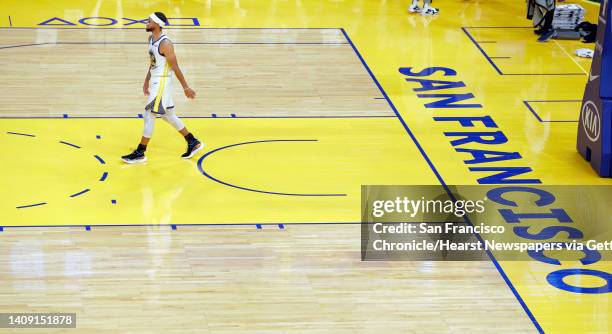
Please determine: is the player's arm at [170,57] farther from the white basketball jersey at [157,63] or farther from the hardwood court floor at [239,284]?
the hardwood court floor at [239,284]

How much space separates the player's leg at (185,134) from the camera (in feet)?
39.7

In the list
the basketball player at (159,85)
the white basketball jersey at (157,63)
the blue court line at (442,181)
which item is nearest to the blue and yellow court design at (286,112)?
the blue court line at (442,181)

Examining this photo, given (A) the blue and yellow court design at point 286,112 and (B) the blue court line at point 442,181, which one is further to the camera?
(A) the blue and yellow court design at point 286,112

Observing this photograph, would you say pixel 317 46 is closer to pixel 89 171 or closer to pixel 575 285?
pixel 89 171

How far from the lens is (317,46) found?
54.5 feet

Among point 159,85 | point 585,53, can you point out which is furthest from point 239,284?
point 585,53

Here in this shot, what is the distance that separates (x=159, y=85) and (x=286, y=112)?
2291 millimetres

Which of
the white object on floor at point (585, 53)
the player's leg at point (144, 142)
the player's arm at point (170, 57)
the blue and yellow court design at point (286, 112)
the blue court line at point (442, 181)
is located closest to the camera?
the blue court line at point (442, 181)

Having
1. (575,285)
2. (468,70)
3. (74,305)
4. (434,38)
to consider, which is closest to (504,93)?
(468,70)

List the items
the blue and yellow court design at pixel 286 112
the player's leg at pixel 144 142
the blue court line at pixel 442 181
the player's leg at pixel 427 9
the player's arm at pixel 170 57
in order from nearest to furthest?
the blue court line at pixel 442 181 < the blue and yellow court design at pixel 286 112 < the player's arm at pixel 170 57 < the player's leg at pixel 144 142 < the player's leg at pixel 427 9

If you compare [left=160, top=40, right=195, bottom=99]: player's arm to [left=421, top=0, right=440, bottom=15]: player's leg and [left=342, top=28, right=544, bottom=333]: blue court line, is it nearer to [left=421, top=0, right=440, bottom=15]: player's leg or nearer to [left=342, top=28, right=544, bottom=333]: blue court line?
[left=342, top=28, right=544, bottom=333]: blue court line

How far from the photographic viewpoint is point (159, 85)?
470 inches

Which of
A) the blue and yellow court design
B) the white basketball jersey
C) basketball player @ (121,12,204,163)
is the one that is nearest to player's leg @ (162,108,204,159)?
basketball player @ (121,12,204,163)

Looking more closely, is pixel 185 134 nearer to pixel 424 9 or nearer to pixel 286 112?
pixel 286 112
